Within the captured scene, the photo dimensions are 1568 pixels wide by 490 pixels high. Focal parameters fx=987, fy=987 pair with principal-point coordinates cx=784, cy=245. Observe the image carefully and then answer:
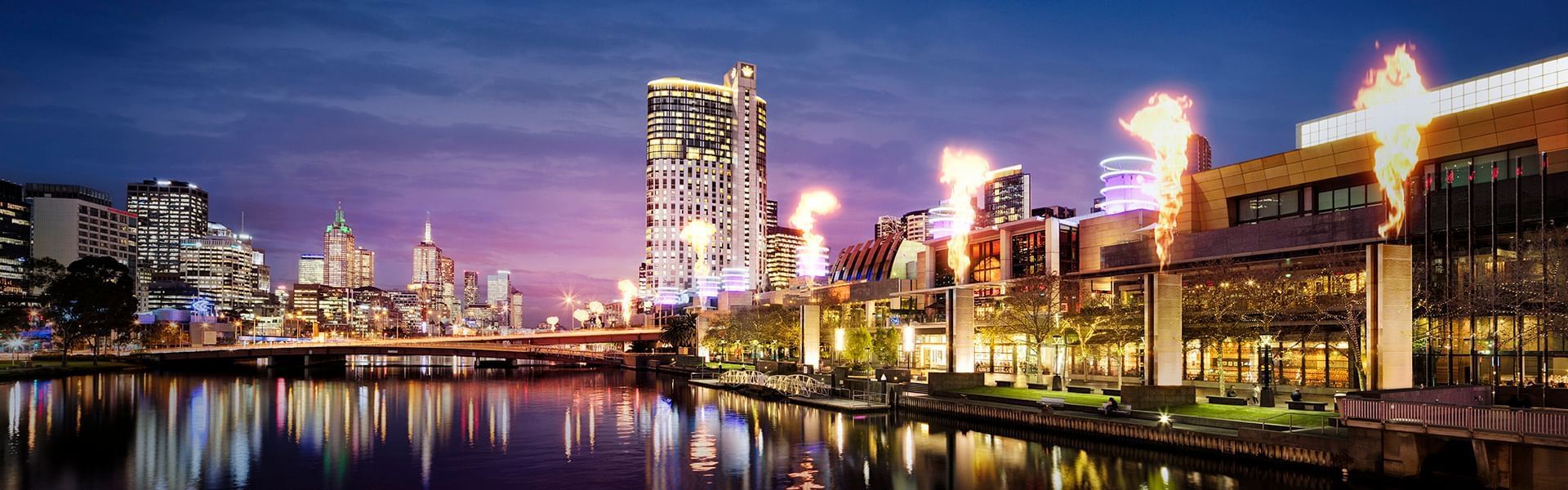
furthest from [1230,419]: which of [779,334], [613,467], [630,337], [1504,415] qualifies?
[630,337]

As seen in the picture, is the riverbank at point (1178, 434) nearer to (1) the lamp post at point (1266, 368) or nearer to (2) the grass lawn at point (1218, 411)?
(2) the grass lawn at point (1218, 411)

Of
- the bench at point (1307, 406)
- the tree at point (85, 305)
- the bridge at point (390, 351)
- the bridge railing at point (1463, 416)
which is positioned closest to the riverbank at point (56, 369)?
the tree at point (85, 305)

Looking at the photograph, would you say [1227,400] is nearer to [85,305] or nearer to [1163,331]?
[1163,331]

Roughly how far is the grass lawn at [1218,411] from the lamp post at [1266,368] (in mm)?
772

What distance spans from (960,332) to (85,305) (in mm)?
124774

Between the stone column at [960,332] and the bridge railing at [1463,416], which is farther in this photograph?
the stone column at [960,332]

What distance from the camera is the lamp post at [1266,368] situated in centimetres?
5316

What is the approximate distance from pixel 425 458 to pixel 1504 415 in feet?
160

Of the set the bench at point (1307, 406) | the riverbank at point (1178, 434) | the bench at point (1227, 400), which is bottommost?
the riverbank at point (1178, 434)

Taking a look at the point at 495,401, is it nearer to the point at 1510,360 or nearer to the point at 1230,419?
the point at 1230,419

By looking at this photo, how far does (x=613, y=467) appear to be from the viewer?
163ft

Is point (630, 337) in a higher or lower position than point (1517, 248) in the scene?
lower

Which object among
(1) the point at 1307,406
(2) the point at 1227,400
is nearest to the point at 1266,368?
(2) the point at 1227,400

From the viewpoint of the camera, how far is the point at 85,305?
13650 cm
